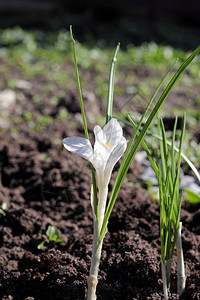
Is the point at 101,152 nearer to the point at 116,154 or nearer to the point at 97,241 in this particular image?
the point at 116,154

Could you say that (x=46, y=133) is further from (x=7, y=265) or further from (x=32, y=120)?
(x=7, y=265)

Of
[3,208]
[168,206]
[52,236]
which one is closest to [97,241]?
[168,206]

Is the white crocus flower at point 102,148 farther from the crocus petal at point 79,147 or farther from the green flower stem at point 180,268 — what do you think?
the green flower stem at point 180,268

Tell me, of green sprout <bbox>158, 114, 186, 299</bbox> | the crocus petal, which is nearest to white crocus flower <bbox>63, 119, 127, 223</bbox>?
the crocus petal

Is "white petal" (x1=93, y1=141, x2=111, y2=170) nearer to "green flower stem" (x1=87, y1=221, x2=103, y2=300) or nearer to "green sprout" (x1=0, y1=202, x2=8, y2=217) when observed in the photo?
"green flower stem" (x1=87, y1=221, x2=103, y2=300)

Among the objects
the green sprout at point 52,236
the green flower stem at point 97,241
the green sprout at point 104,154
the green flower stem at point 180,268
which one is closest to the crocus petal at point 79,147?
the green sprout at point 104,154

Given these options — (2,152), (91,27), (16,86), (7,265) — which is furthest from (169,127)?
(91,27)
